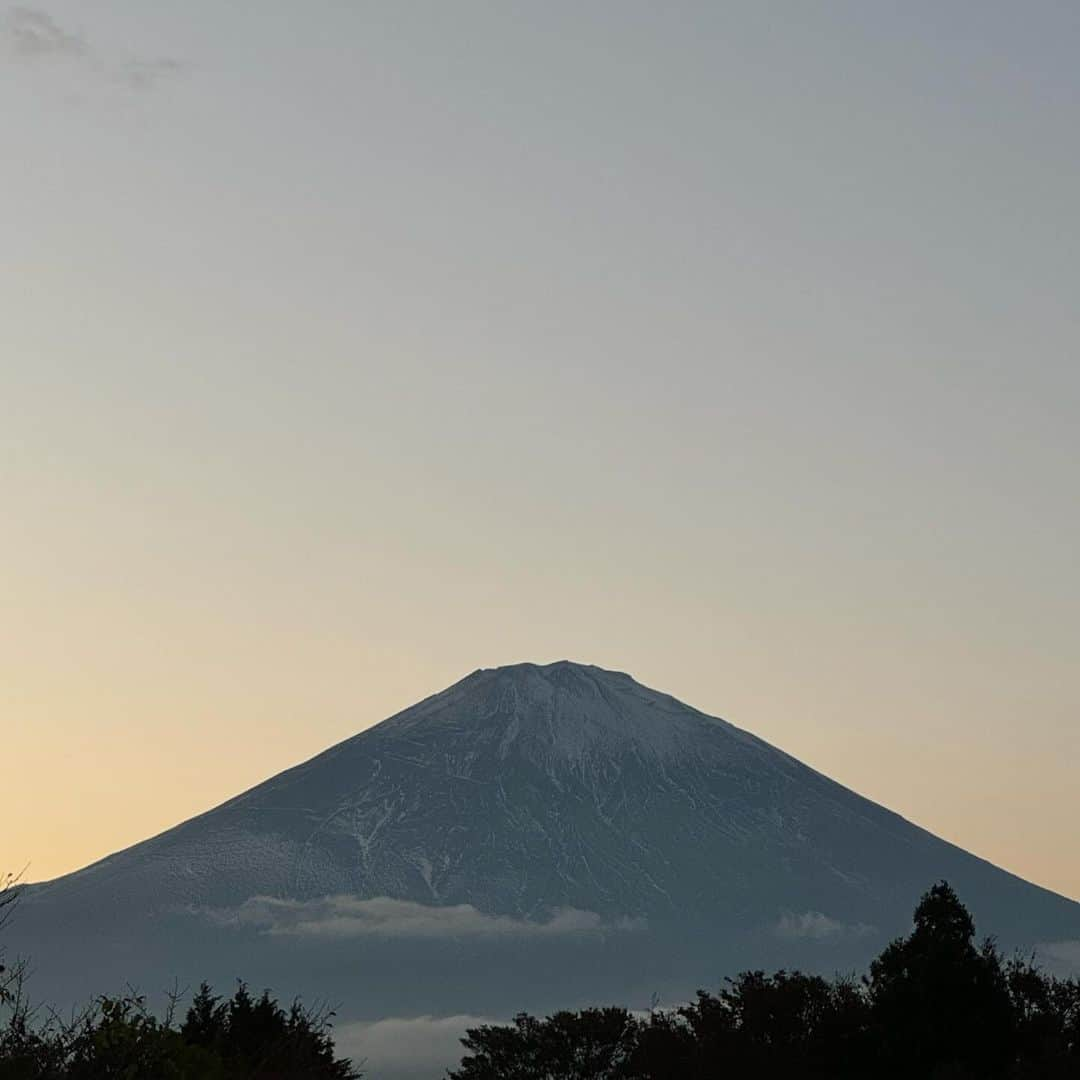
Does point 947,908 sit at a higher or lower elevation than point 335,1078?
higher

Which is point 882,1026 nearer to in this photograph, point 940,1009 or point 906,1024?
point 906,1024

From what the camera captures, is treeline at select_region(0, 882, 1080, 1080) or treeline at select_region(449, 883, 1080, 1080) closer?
treeline at select_region(0, 882, 1080, 1080)

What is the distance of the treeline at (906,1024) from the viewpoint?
72.3 m

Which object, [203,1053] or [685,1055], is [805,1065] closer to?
[685,1055]

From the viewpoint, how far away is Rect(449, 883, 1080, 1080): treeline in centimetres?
7231

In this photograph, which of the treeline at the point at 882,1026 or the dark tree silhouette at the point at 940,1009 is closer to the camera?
the treeline at the point at 882,1026

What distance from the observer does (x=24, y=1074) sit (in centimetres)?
2495

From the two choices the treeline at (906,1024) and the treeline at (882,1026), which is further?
the treeline at (906,1024)

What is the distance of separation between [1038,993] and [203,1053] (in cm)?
5430

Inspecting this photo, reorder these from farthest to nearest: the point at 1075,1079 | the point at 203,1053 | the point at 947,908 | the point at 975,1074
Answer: the point at 947,908
the point at 975,1074
the point at 1075,1079
the point at 203,1053

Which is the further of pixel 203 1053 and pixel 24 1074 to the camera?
pixel 203 1053

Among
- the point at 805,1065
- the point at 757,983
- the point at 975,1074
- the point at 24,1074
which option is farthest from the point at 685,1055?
the point at 24,1074

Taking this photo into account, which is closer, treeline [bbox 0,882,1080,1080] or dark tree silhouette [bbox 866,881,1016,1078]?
treeline [bbox 0,882,1080,1080]

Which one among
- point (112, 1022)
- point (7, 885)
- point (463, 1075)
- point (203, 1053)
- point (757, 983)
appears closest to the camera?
point (7, 885)
